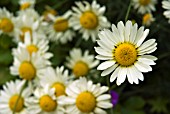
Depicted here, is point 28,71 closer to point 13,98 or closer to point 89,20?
point 13,98

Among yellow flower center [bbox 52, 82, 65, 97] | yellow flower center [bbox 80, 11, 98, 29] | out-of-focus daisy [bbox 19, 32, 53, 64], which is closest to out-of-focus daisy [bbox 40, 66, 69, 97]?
yellow flower center [bbox 52, 82, 65, 97]

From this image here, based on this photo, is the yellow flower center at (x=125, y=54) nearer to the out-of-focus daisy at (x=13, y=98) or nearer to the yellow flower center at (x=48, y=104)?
the yellow flower center at (x=48, y=104)

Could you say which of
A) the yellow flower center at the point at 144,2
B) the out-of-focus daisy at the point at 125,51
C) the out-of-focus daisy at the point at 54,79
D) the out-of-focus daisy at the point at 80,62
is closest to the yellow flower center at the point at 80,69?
the out-of-focus daisy at the point at 80,62

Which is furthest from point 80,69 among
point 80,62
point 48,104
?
point 48,104

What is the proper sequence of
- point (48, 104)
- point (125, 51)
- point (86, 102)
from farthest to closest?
point (48, 104)
point (86, 102)
point (125, 51)

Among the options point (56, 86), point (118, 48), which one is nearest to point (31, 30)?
point (56, 86)

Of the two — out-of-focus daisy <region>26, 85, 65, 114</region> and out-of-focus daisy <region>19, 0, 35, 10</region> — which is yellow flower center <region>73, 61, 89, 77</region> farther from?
out-of-focus daisy <region>19, 0, 35, 10</region>
